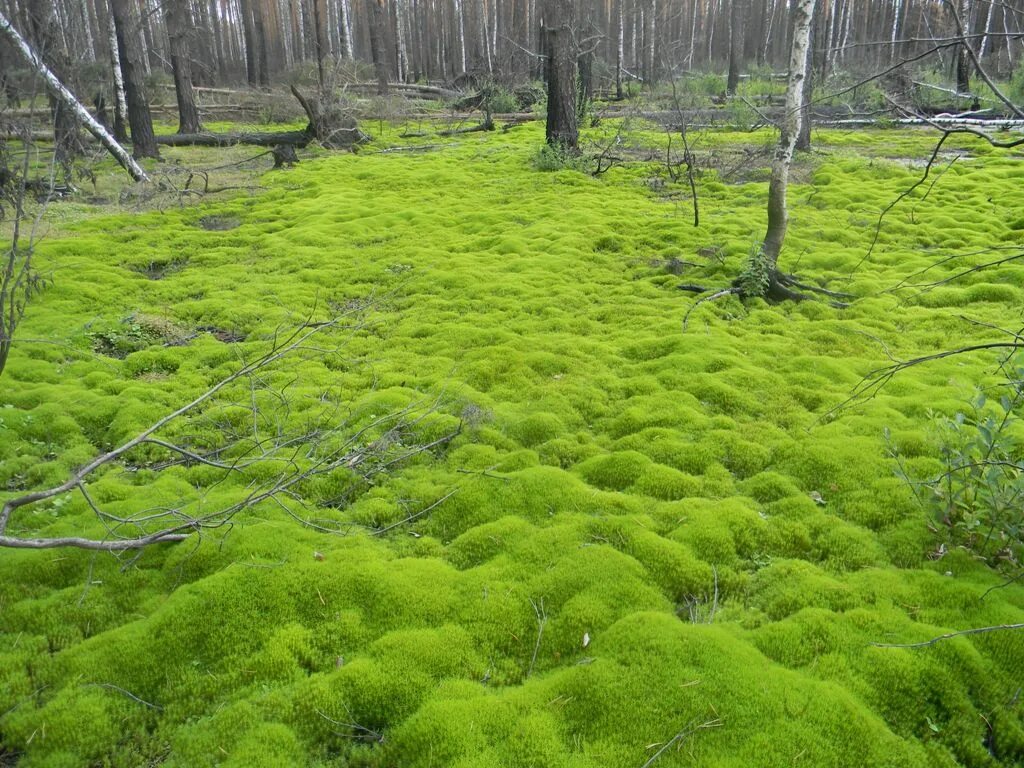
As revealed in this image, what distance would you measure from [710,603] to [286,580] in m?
2.16

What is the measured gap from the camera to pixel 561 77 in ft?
42.8

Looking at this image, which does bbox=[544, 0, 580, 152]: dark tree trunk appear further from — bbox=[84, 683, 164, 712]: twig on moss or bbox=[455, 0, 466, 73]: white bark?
bbox=[455, 0, 466, 73]: white bark

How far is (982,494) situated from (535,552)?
7.59ft

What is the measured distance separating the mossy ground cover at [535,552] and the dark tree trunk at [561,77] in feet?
20.0

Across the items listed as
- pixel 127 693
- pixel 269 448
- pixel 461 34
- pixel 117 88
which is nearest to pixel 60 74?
pixel 117 88

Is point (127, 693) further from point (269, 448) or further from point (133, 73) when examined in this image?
point (133, 73)

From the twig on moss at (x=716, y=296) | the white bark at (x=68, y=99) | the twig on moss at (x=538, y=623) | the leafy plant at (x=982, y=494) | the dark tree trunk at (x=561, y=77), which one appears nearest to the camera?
the twig on moss at (x=538, y=623)

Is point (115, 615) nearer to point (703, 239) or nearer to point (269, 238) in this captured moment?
point (269, 238)

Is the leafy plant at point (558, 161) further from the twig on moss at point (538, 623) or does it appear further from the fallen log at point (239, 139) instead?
the twig on moss at point (538, 623)

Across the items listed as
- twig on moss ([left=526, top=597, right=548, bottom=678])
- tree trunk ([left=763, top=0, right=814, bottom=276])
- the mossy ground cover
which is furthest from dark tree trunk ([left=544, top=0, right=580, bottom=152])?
twig on moss ([left=526, top=597, right=548, bottom=678])

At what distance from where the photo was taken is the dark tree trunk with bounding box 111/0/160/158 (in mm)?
13938

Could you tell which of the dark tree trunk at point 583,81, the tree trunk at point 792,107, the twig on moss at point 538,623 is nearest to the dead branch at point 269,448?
the twig on moss at point 538,623

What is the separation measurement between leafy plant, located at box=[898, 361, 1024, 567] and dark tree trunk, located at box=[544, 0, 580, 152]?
35.6 ft

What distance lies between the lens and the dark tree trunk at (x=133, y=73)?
45.7ft
